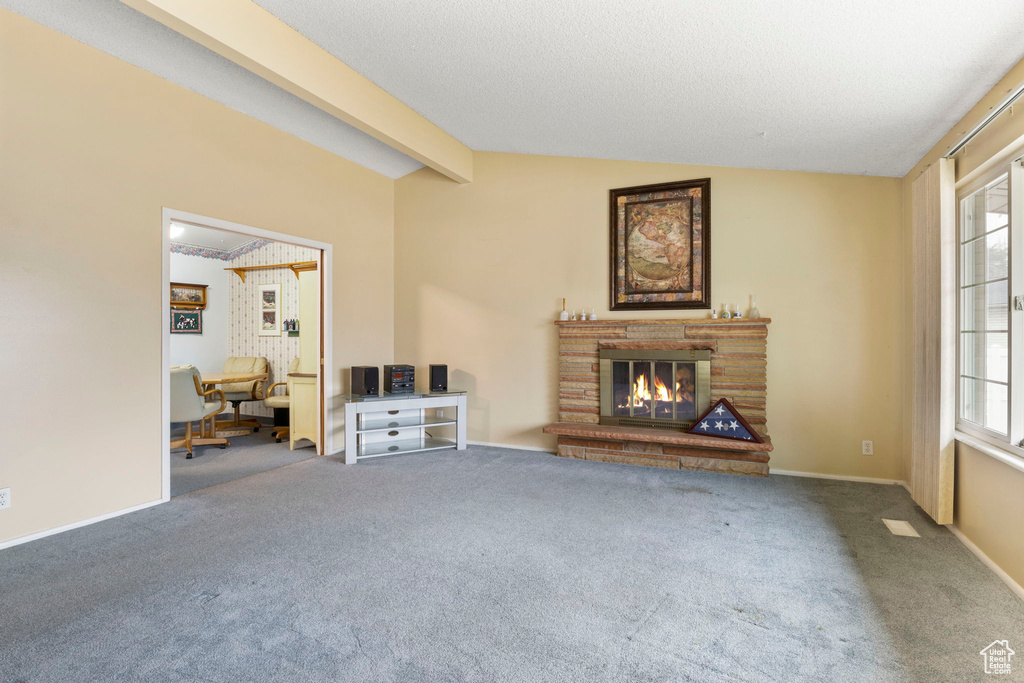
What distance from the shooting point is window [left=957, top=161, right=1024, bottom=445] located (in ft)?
7.84

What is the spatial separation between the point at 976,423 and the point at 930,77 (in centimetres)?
187

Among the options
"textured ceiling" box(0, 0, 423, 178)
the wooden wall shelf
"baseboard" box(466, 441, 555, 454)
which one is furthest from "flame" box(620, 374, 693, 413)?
the wooden wall shelf

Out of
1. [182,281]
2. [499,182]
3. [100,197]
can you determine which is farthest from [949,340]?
[182,281]

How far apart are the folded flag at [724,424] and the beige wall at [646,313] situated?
0.33 meters

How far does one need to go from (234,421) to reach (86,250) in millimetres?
3770

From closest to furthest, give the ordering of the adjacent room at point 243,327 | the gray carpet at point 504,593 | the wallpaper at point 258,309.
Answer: the gray carpet at point 504,593, the adjacent room at point 243,327, the wallpaper at point 258,309

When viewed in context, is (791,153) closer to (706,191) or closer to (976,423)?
(706,191)

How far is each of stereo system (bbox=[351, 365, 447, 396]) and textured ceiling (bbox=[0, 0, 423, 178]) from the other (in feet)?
7.09

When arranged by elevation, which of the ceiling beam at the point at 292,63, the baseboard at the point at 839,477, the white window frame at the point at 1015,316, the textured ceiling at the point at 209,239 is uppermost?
the ceiling beam at the point at 292,63

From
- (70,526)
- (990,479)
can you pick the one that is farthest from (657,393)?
(70,526)

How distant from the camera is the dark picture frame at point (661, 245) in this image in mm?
4380

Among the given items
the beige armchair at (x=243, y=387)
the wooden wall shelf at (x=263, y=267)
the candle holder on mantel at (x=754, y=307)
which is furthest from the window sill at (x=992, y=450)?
the beige armchair at (x=243, y=387)

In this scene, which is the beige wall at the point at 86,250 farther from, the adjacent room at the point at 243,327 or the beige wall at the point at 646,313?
the beige wall at the point at 646,313

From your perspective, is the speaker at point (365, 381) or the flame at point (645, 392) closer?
the flame at point (645, 392)
